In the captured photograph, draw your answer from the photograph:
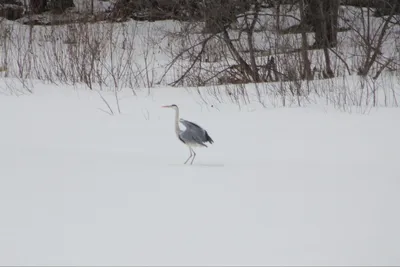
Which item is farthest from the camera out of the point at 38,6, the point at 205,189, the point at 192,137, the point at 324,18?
the point at 38,6

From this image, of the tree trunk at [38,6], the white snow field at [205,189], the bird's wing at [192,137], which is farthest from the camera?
the tree trunk at [38,6]

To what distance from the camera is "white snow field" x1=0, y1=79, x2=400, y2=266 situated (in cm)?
386

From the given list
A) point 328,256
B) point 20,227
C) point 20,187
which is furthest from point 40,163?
point 328,256

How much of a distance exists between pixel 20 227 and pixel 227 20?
9.45m

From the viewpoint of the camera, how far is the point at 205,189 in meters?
5.34

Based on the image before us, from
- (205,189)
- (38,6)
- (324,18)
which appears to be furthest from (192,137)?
(38,6)

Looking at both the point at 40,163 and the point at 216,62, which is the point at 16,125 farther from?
the point at 216,62

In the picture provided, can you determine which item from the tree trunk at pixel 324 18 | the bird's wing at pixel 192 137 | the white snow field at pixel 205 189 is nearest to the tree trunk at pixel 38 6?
the tree trunk at pixel 324 18

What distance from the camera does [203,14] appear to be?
42.6 ft

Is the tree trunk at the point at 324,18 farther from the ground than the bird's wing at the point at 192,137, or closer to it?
farther from the ground

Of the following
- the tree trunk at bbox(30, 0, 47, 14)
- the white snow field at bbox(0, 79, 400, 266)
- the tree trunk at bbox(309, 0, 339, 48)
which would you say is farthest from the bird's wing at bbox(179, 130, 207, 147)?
the tree trunk at bbox(30, 0, 47, 14)

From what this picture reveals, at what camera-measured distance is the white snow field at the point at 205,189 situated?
152 inches

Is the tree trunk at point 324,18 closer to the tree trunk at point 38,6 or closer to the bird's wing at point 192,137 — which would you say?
the bird's wing at point 192,137

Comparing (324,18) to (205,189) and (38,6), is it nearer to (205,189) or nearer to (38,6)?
(205,189)
